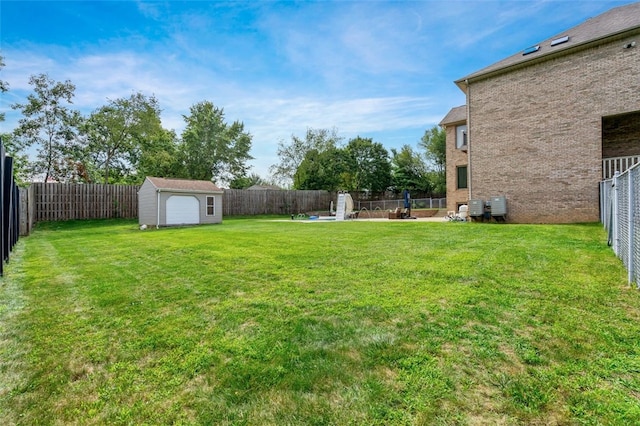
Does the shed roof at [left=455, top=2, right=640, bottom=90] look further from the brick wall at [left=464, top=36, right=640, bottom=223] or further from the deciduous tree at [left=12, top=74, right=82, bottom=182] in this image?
the deciduous tree at [left=12, top=74, right=82, bottom=182]

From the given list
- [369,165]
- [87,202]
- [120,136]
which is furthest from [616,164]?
[120,136]

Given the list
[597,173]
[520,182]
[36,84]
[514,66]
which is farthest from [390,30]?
[36,84]

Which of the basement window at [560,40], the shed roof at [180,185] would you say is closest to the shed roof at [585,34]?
the basement window at [560,40]

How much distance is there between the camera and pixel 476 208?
12.1 metres

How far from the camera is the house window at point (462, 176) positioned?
61.7ft

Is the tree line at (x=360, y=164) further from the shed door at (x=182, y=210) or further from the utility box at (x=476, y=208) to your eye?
the utility box at (x=476, y=208)

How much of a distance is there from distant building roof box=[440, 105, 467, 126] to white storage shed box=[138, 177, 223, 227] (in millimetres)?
14497

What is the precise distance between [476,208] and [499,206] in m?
0.79

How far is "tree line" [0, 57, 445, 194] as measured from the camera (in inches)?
817

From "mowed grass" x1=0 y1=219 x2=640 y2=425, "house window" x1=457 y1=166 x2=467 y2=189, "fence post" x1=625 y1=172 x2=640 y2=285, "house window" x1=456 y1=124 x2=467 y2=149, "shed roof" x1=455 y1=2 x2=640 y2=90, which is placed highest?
"shed roof" x1=455 y1=2 x2=640 y2=90

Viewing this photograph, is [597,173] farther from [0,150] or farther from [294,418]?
[0,150]

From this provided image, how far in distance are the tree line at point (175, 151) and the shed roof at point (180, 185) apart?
11061mm

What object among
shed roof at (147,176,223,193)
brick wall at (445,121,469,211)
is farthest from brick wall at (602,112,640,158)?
shed roof at (147,176,223,193)

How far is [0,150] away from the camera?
452cm
